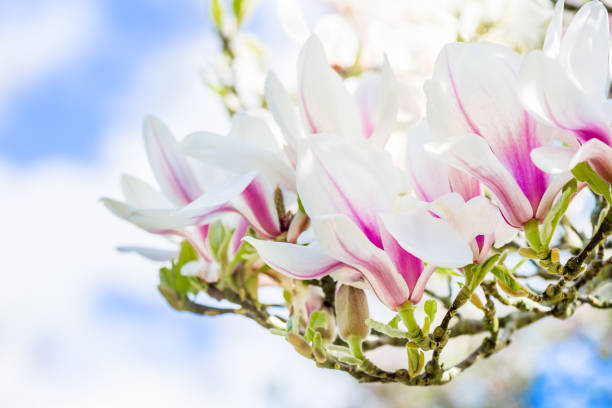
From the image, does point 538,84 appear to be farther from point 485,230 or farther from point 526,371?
point 526,371

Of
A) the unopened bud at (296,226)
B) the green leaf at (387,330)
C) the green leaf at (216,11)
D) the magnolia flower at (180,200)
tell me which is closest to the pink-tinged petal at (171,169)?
the magnolia flower at (180,200)

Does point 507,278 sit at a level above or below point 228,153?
below

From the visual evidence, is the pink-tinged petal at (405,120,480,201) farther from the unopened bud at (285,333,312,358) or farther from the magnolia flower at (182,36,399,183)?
the unopened bud at (285,333,312,358)

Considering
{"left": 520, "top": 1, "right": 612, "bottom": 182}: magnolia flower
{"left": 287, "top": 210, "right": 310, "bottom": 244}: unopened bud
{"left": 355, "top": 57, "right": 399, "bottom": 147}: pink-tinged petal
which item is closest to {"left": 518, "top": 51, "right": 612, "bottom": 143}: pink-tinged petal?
{"left": 520, "top": 1, "right": 612, "bottom": 182}: magnolia flower

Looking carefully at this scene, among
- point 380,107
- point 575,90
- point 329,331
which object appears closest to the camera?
point 575,90

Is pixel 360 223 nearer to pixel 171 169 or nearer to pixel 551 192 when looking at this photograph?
pixel 551 192

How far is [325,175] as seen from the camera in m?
0.40

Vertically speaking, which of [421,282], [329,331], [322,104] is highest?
[322,104]

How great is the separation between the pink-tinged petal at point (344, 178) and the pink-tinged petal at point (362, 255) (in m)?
0.02

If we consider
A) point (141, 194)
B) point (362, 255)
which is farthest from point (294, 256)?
point (141, 194)

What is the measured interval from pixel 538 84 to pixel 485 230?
10cm

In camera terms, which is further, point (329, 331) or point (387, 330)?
point (329, 331)

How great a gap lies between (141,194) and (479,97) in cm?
37

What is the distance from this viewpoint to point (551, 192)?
0.41m
